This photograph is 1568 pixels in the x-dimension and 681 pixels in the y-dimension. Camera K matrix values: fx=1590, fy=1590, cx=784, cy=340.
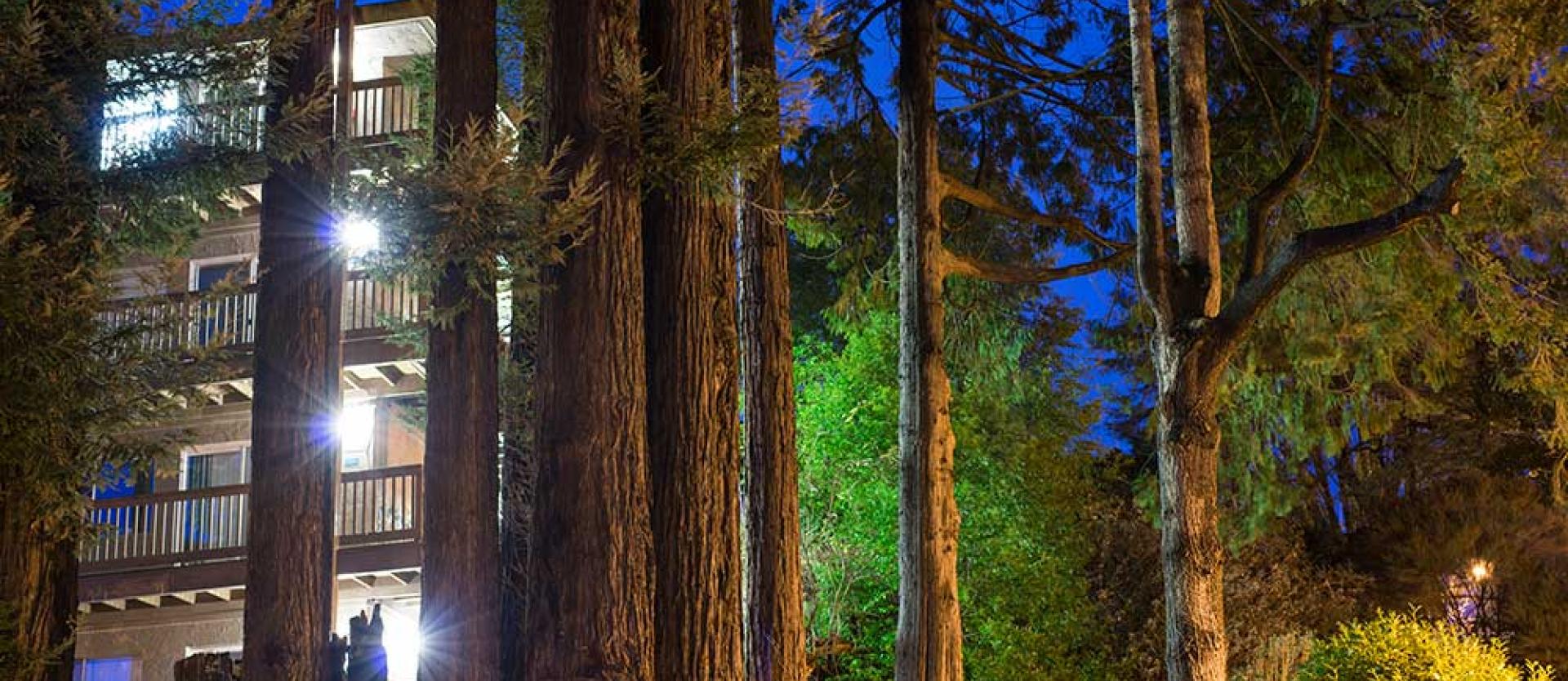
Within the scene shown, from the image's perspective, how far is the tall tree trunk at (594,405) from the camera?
7656 mm

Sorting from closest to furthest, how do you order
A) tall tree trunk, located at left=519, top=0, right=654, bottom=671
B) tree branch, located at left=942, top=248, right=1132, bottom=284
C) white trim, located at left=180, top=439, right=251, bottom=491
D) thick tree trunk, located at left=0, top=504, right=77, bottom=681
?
tall tree trunk, located at left=519, top=0, right=654, bottom=671 < thick tree trunk, located at left=0, top=504, right=77, bottom=681 < tree branch, located at left=942, top=248, right=1132, bottom=284 < white trim, located at left=180, top=439, right=251, bottom=491

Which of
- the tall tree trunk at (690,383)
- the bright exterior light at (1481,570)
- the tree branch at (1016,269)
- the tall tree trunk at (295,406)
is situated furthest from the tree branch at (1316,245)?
the bright exterior light at (1481,570)

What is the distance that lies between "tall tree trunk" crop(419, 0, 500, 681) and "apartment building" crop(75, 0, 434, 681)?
9786 millimetres

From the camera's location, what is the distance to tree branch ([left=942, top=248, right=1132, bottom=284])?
15.8 m

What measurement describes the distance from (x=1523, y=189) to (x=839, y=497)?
8.94 m

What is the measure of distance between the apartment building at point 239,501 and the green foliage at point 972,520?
5.13 metres

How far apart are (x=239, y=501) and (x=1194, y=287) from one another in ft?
40.0

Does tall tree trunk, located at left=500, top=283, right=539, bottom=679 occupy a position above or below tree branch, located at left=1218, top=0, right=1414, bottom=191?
below

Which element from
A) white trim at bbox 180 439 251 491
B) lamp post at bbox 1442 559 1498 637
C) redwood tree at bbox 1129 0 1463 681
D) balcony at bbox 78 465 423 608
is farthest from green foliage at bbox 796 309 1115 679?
lamp post at bbox 1442 559 1498 637

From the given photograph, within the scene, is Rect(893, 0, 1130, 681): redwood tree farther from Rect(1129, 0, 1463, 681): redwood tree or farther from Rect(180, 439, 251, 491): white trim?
Rect(180, 439, 251, 491): white trim

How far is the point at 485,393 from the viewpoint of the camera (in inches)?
345

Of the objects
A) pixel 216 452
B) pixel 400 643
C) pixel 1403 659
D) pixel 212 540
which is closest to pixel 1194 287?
pixel 1403 659

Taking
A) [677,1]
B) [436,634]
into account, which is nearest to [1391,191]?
[677,1]

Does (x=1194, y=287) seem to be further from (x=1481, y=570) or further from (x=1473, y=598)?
(x=1473, y=598)
